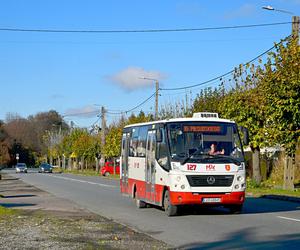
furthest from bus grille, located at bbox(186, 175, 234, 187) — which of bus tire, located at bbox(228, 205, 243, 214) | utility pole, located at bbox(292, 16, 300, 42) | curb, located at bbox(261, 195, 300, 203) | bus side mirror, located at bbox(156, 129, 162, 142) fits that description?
utility pole, located at bbox(292, 16, 300, 42)

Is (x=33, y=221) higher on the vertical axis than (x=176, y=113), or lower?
lower

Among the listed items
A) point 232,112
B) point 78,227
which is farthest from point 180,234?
point 232,112

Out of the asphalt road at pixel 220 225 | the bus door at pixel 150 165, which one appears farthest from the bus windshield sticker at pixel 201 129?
the asphalt road at pixel 220 225

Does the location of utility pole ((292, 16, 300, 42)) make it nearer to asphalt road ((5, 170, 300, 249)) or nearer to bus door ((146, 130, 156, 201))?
asphalt road ((5, 170, 300, 249))

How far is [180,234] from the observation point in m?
14.2

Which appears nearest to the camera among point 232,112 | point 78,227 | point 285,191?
point 78,227

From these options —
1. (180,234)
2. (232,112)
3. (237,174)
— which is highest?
(232,112)

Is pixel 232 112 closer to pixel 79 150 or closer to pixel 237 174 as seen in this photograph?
pixel 237 174

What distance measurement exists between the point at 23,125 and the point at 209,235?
122658 millimetres

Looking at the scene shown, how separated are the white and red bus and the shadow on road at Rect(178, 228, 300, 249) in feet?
12.1

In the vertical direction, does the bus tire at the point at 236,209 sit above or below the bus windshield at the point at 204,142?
below

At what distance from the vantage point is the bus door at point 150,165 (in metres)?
18.9

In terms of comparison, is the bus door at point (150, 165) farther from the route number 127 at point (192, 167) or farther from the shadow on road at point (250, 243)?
the shadow on road at point (250, 243)

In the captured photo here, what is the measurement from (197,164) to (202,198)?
97cm
